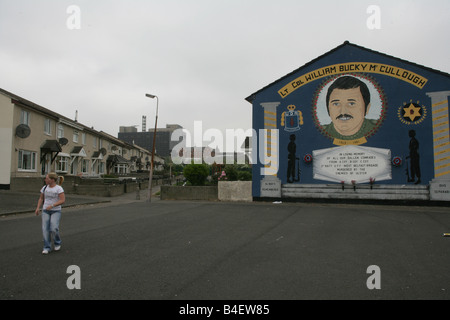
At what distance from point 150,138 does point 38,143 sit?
134m

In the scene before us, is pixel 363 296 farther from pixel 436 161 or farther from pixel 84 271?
pixel 436 161

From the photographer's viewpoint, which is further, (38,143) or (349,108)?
(38,143)

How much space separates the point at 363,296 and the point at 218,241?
162 inches

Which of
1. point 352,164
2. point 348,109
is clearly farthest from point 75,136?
point 352,164

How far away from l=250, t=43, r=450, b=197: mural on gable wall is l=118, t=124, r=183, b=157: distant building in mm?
135715

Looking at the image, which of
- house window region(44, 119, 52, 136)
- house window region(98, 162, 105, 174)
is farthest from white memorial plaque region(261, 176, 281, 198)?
house window region(98, 162, 105, 174)

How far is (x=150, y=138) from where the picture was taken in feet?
522

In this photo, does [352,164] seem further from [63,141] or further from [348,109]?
[63,141]

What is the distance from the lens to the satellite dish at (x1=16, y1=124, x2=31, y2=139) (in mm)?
24219

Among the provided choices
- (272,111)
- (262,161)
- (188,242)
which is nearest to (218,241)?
(188,242)

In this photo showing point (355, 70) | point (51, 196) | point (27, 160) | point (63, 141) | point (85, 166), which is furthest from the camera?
point (85, 166)

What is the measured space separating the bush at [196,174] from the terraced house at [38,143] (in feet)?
44.0

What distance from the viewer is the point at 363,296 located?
13.3 feet
